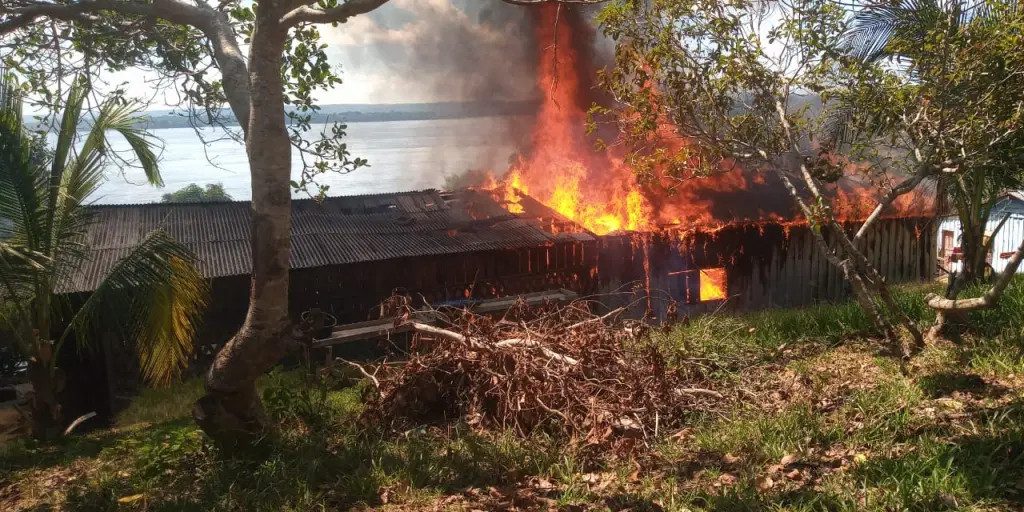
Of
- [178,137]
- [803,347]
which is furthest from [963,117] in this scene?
[178,137]

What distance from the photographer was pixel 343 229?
47.1ft

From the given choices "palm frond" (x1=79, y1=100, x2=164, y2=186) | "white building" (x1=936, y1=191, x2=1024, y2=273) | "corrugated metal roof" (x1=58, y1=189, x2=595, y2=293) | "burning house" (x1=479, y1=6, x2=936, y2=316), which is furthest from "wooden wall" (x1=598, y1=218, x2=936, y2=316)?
"palm frond" (x1=79, y1=100, x2=164, y2=186)

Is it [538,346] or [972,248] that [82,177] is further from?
[972,248]

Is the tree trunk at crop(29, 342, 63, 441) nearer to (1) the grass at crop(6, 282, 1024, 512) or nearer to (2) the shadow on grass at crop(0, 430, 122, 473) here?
(2) the shadow on grass at crop(0, 430, 122, 473)

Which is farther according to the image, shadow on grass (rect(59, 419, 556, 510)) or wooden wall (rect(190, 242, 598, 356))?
wooden wall (rect(190, 242, 598, 356))

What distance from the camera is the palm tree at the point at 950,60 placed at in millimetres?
7094

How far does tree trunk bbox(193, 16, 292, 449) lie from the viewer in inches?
227

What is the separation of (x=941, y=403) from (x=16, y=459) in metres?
10.1

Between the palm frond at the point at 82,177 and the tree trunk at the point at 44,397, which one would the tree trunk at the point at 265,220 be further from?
the tree trunk at the point at 44,397

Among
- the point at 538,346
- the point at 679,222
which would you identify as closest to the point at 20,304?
the point at 538,346

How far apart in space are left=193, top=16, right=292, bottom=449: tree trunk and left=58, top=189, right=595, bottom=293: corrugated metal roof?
6.56 meters

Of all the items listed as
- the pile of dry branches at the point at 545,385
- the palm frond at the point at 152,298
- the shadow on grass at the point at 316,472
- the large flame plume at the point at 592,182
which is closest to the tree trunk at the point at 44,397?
the palm frond at the point at 152,298

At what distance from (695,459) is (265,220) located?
442cm

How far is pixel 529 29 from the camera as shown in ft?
77.0
